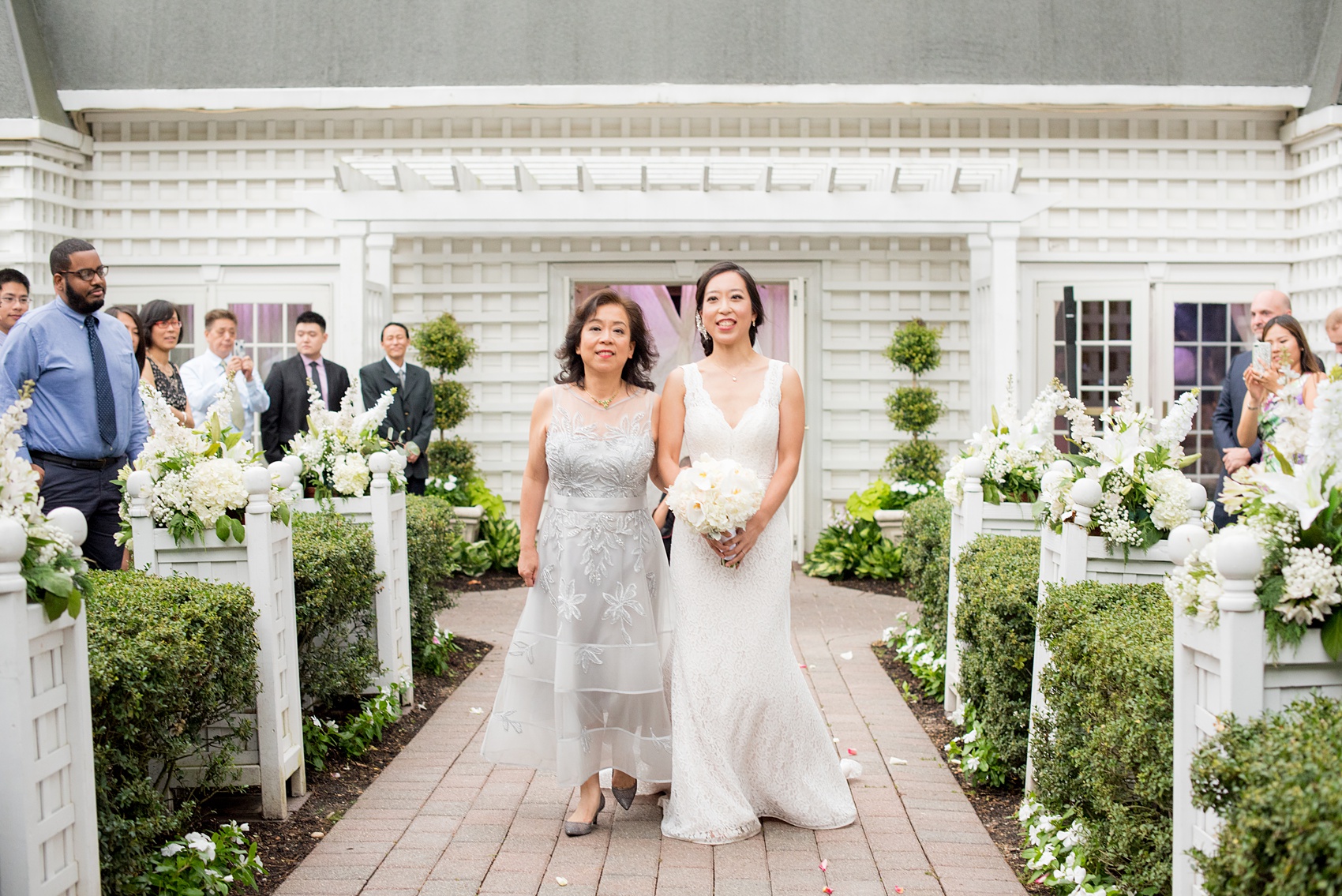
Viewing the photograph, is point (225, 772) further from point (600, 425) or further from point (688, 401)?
point (688, 401)

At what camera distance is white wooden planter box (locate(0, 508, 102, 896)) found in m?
2.87

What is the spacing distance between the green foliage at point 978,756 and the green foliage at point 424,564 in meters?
3.04

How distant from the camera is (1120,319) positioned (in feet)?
37.3

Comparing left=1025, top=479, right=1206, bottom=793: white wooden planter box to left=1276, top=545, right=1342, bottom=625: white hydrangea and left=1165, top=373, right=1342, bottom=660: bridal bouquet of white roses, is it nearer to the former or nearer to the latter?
left=1165, top=373, right=1342, bottom=660: bridal bouquet of white roses

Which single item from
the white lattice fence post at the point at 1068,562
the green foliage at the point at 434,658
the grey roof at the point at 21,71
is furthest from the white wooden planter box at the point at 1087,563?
the grey roof at the point at 21,71

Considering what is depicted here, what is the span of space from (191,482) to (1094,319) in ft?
29.3

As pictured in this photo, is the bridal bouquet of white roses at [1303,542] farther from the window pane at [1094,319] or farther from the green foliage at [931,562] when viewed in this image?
the window pane at [1094,319]

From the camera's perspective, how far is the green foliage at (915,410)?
36.3 ft

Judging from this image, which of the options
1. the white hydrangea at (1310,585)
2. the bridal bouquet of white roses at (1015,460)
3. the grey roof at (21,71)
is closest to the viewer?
the white hydrangea at (1310,585)

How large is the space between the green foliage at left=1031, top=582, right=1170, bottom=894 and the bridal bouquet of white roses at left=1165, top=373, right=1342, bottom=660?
481 mm

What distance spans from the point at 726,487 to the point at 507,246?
7803mm

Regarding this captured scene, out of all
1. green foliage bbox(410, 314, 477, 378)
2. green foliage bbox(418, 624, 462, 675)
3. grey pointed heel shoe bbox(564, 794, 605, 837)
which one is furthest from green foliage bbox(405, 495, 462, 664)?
green foliage bbox(410, 314, 477, 378)

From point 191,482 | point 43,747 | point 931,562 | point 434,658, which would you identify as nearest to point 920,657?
point 931,562

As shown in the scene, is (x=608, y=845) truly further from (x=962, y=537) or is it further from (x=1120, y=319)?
(x=1120, y=319)
